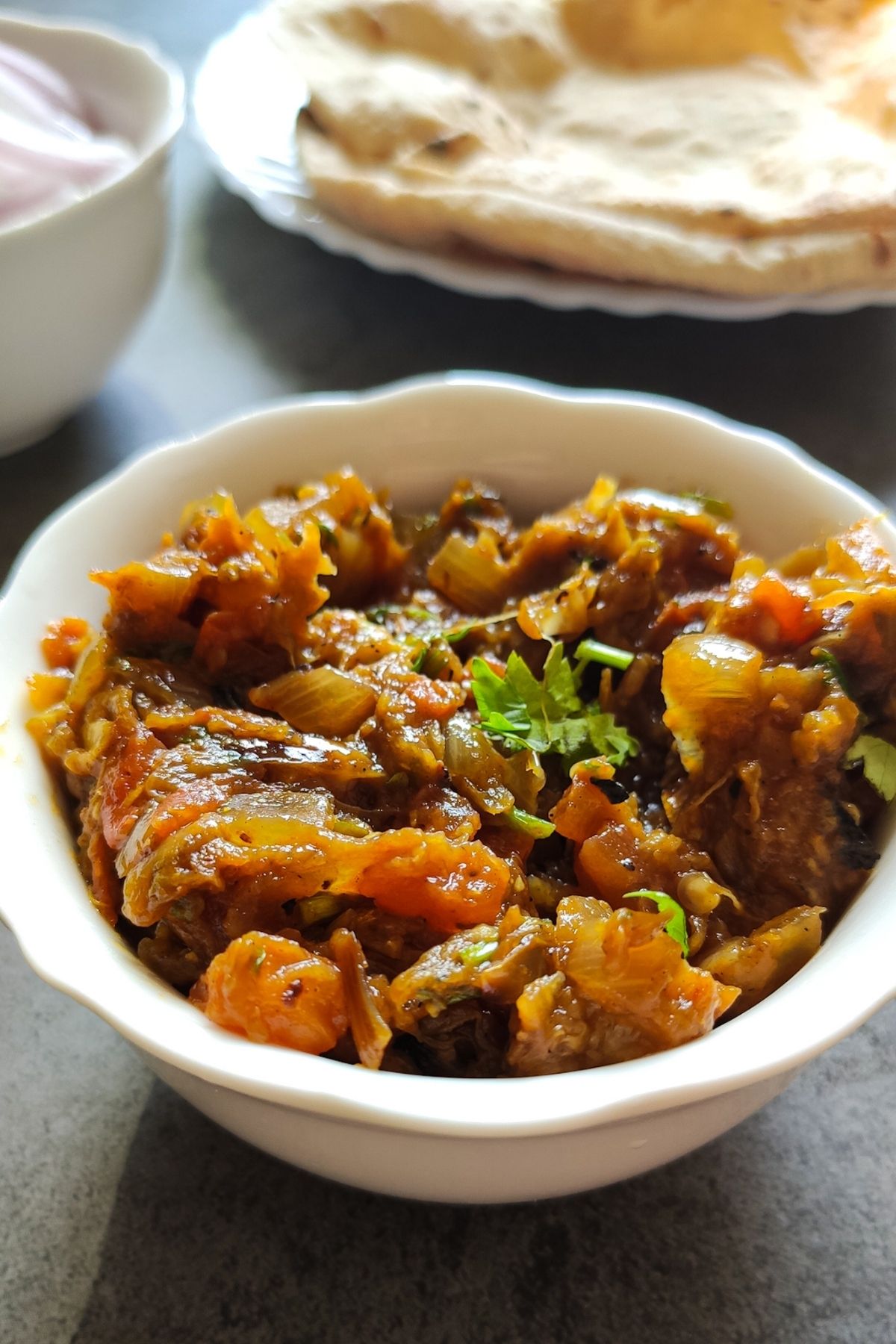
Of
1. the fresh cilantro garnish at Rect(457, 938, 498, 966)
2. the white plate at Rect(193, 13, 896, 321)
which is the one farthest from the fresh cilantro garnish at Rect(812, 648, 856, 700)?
the white plate at Rect(193, 13, 896, 321)

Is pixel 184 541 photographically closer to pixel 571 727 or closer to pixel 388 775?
pixel 388 775

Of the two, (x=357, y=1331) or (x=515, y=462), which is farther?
(x=515, y=462)

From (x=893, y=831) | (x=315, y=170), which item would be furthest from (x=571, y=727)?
(x=315, y=170)

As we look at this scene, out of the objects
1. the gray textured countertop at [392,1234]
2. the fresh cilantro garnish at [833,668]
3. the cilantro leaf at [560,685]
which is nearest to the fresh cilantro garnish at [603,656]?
the cilantro leaf at [560,685]

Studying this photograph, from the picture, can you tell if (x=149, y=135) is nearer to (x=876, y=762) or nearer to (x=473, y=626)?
(x=473, y=626)

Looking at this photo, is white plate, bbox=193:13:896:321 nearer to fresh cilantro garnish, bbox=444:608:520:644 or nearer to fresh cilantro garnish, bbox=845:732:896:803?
fresh cilantro garnish, bbox=444:608:520:644
